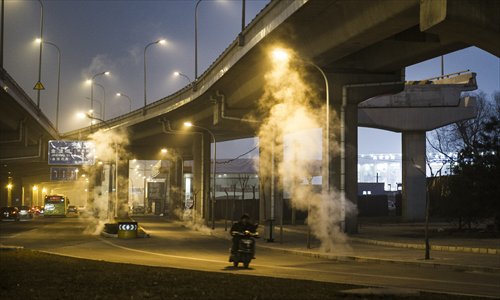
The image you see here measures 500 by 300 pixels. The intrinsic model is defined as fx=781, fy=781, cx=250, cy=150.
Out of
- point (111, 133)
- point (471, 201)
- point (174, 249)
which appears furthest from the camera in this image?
point (111, 133)

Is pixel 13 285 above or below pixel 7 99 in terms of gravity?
below

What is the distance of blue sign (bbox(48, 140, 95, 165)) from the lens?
251 ft

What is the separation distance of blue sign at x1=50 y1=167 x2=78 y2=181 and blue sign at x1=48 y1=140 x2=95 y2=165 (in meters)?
21.8

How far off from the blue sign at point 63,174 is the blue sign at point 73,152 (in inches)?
857

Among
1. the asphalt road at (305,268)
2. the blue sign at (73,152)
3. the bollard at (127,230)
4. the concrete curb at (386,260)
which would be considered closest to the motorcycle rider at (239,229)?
the asphalt road at (305,268)

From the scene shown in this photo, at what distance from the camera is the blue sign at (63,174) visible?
98.1 metres

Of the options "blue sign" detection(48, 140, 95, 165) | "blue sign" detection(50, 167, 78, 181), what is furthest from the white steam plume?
"blue sign" detection(50, 167, 78, 181)


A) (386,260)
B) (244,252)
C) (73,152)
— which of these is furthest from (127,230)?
(73,152)

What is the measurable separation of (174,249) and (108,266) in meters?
13.0

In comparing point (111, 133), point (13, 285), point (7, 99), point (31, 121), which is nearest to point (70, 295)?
point (13, 285)

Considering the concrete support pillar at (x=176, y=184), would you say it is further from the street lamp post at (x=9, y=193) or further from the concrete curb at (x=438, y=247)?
the concrete curb at (x=438, y=247)

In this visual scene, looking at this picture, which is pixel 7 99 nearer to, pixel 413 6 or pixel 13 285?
pixel 413 6

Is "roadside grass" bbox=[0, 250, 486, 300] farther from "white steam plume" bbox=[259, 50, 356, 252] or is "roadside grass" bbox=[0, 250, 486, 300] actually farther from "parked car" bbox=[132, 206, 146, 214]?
"parked car" bbox=[132, 206, 146, 214]

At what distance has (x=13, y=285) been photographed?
15617mm
